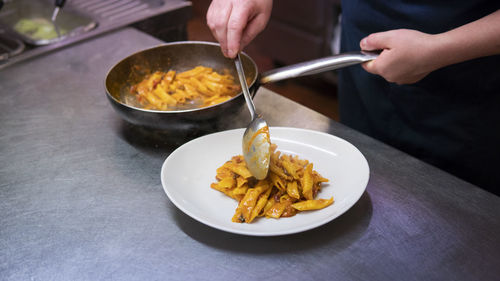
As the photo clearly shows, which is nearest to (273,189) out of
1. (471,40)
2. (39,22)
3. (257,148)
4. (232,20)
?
(257,148)

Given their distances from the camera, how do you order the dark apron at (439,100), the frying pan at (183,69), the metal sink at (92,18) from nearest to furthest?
1. the frying pan at (183,69)
2. the dark apron at (439,100)
3. the metal sink at (92,18)

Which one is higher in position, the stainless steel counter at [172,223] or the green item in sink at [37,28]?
the green item in sink at [37,28]

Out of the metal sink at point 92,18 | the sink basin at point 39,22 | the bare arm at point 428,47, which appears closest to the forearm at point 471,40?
the bare arm at point 428,47

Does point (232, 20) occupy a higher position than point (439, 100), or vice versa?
point (232, 20)

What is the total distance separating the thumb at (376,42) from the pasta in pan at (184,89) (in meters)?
0.40

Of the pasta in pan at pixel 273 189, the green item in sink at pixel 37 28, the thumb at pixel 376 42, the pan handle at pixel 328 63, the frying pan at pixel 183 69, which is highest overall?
the thumb at pixel 376 42

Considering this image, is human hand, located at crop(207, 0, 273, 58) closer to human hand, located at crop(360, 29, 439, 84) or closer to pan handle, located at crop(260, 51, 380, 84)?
pan handle, located at crop(260, 51, 380, 84)

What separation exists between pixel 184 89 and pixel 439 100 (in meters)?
0.77

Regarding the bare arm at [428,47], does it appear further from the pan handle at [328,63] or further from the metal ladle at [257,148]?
the metal ladle at [257,148]

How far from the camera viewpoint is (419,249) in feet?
2.90

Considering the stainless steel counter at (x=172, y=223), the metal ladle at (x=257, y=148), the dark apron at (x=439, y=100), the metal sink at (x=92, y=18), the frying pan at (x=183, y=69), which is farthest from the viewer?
the metal sink at (x=92, y=18)

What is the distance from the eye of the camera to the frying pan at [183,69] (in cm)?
111

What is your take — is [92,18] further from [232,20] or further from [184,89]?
[232,20]

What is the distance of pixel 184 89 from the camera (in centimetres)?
133
